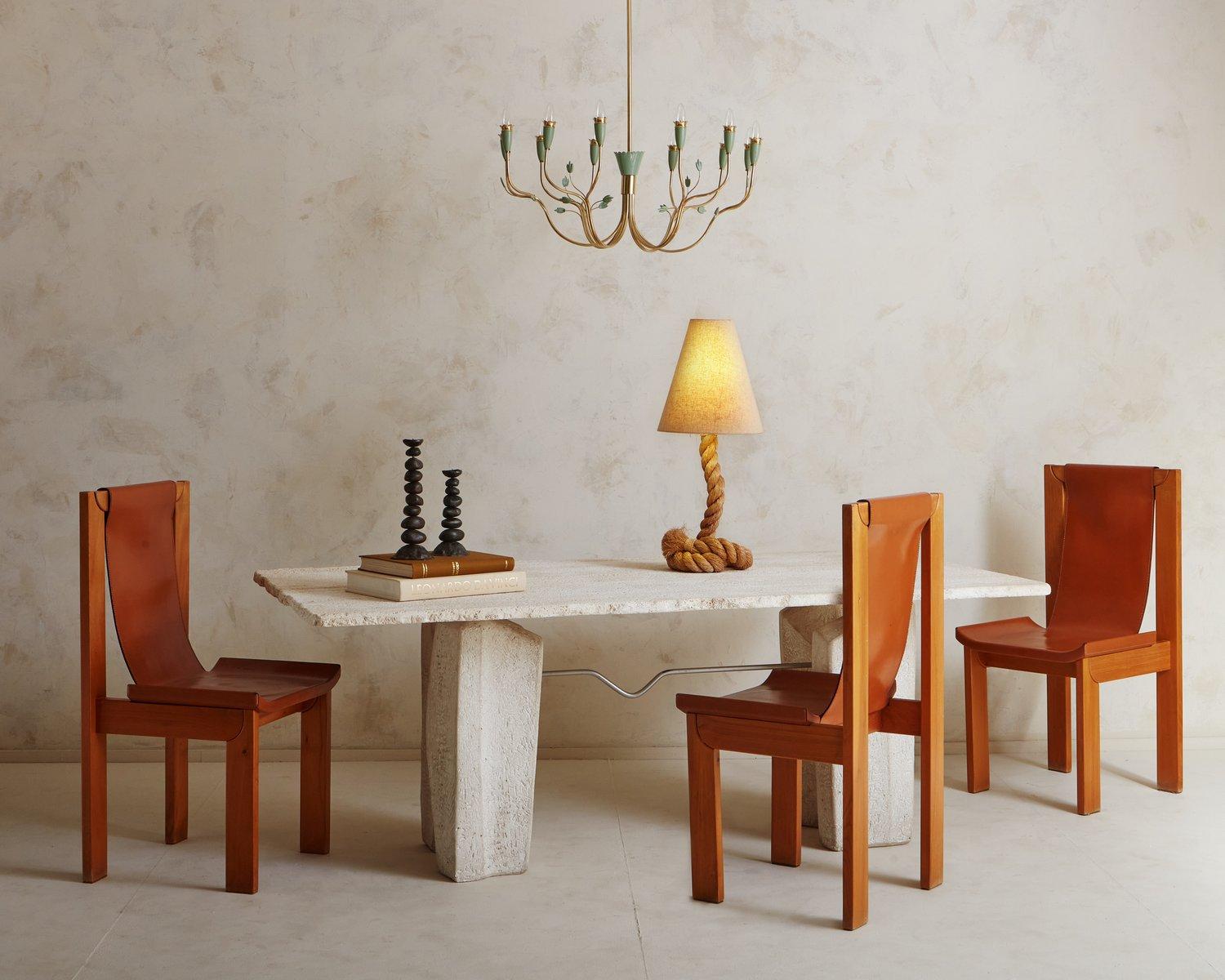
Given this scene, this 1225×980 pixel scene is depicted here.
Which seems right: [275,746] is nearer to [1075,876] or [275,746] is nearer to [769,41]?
[1075,876]

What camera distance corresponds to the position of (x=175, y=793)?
9.78ft

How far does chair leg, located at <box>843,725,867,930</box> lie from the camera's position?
2.41 m

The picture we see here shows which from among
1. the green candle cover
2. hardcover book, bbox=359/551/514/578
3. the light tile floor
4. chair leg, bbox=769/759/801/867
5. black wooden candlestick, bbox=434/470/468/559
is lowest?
the light tile floor

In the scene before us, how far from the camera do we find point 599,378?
3695 mm

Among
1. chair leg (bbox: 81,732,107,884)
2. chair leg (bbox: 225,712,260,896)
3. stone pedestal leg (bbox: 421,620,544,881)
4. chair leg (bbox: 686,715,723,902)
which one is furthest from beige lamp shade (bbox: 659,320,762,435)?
chair leg (bbox: 81,732,107,884)

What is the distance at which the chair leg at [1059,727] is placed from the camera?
364cm

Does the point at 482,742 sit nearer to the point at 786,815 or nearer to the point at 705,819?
the point at 705,819

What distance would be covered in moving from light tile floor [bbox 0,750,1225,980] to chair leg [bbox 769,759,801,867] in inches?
1.4

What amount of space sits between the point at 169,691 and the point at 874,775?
62.5 inches

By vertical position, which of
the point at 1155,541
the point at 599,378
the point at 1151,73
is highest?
the point at 1151,73

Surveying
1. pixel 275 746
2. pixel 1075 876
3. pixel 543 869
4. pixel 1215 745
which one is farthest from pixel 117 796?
pixel 1215 745

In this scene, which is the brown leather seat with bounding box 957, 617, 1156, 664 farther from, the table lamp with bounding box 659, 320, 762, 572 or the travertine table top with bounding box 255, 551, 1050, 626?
the table lamp with bounding box 659, 320, 762, 572

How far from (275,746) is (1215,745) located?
2.84 meters

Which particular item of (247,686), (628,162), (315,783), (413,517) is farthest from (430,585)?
(628,162)
